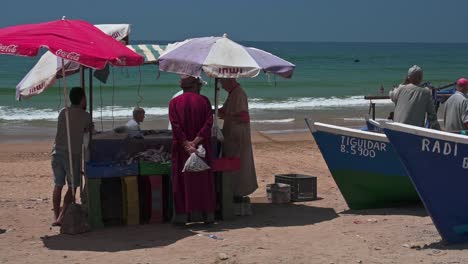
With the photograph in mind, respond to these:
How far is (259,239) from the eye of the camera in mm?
7863

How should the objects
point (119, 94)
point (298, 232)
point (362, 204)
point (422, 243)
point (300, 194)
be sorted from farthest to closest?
point (119, 94), point (300, 194), point (362, 204), point (298, 232), point (422, 243)

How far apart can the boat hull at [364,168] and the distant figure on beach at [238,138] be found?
87cm

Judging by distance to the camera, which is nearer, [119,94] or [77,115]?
[77,115]

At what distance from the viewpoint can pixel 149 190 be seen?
28.0 feet

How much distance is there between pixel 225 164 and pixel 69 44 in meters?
2.11

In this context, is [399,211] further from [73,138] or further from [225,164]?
[73,138]

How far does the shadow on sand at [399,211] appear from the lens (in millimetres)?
9096

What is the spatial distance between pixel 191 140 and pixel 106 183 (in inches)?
39.5

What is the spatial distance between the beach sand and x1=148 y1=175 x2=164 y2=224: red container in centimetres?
14

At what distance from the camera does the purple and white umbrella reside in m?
8.28

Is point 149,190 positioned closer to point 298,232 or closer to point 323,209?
point 298,232

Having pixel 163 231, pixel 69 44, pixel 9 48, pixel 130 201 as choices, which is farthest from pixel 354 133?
pixel 9 48

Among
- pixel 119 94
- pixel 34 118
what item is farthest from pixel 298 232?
pixel 119 94

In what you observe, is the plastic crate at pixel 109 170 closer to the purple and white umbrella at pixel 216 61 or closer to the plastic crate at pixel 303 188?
the purple and white umbrella at pixel 216 61
